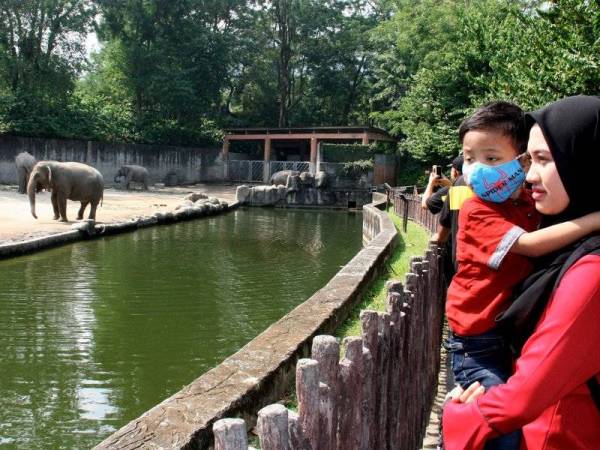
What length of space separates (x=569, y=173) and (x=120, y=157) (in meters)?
31.4

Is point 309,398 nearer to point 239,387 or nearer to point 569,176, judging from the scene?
point 569,176

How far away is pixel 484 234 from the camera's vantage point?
2.03 metres

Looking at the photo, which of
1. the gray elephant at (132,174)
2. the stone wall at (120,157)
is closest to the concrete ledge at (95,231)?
the gray elephant at (132,174)

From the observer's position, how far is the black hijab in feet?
4.77

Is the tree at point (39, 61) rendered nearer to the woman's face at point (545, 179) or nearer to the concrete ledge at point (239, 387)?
the concrete ledge at point (239, 387)

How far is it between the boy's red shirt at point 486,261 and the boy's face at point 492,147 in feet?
0.78

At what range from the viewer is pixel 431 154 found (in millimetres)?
22797

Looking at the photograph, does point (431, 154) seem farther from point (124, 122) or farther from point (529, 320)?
point (529, 320)

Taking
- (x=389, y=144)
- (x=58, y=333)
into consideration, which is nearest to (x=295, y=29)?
(x=389, y=144)

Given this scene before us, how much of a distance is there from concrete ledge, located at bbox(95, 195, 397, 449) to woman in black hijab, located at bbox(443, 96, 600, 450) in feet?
5.78

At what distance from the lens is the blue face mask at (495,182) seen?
212cm

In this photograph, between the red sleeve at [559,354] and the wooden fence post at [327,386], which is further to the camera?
the wooden fence post at [327,386]

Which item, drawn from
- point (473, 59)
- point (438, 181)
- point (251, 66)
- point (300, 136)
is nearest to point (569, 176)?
point (438, 181)

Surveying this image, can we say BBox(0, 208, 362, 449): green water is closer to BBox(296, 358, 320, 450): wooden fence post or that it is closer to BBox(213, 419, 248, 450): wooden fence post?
BBox(296, 358, 320, 450): wooden fence post
